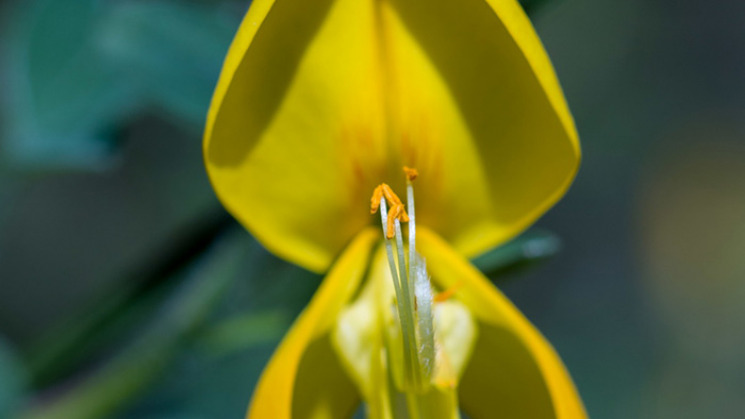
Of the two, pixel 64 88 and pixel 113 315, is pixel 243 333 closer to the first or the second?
pixel 113 315

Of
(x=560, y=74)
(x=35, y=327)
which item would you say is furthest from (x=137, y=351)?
(x=560, y=74)

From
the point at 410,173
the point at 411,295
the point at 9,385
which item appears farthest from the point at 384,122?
the point at 9,385

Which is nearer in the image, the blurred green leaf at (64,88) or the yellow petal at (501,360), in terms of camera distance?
the yellow petal at (501,360)

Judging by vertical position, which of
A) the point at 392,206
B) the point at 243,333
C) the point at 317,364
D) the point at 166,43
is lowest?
the point at 243,333

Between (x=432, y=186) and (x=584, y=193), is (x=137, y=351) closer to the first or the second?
(x=432, y=186)

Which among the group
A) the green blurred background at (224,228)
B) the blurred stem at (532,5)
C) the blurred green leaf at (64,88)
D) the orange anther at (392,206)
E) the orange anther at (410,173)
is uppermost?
the blurred stem at (532,5)

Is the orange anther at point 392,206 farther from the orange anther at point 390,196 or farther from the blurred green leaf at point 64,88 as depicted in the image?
the blurred green leaf at point 64,88

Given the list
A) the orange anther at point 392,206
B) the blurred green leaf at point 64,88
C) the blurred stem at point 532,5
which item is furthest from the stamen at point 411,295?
the blurred green leaf at point 64,88
